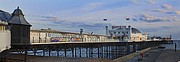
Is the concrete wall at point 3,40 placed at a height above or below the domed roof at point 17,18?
below

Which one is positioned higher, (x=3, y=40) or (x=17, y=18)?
(x=17, y=18)

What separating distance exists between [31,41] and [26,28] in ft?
10.8

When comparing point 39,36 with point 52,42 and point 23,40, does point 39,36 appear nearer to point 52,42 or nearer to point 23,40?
point 52,42

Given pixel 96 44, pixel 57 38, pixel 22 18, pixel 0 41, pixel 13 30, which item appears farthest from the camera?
pixel 96 44

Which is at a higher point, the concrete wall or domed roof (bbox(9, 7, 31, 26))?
domed roof (bbox(9, 7, 31, 26))

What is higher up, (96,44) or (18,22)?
(18,22)

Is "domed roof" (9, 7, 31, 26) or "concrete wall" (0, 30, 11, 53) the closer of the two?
"concrete wall" (0, 30, 11, 53)

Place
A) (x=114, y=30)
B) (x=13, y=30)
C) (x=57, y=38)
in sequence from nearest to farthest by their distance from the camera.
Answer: (x=13, y=30) → (x=57, y=38) → (x=114, y=30)

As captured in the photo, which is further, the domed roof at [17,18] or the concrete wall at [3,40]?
the domed roof at [17,18]

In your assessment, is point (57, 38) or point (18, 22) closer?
point (18, 22)

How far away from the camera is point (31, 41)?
99.1 feet

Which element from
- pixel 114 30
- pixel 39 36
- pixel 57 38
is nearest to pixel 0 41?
pixel 39 36

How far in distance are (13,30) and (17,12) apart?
3007 mm

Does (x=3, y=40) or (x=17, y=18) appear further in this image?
(x=17, y=18)
